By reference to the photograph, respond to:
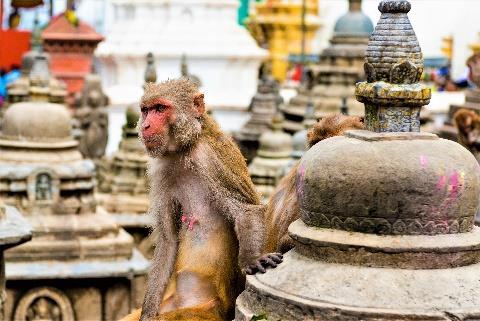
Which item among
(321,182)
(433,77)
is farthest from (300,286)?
(433,77)

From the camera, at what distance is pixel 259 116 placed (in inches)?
629

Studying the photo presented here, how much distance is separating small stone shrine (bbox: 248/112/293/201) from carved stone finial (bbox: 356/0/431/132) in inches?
310

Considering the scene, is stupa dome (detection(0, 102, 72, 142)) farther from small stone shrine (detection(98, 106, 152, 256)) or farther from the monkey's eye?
the monkey's eye

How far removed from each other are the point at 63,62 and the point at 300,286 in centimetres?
2165

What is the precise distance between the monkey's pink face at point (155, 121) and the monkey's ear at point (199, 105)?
93 mm

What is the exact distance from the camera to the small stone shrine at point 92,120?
1666 cm

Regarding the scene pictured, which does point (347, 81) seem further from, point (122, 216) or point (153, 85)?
point (153, 85)

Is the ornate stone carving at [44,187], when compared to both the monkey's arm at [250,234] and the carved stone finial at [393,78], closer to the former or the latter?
the monkey's arm at [250,234]

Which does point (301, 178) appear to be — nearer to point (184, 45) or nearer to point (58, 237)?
point (58, 237)

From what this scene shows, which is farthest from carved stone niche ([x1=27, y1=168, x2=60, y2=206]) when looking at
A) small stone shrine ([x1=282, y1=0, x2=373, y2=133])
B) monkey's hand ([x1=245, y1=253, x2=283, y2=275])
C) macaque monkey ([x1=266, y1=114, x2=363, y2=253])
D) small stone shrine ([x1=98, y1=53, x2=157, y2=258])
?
monkey's hand ([x1=245, y1=253, x2=283, y2=275])

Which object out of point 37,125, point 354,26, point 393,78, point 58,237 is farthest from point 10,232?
point 354,26

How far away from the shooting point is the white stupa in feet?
59.2

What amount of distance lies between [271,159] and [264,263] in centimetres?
872

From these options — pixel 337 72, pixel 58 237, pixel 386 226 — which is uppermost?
pixel 386 226
